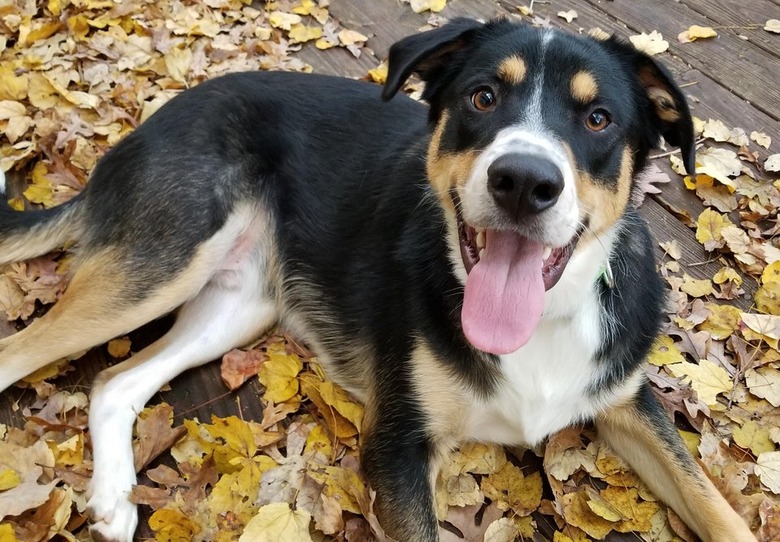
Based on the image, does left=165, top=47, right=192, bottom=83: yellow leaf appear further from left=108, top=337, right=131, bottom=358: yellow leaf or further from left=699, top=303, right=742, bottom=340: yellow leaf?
left=699, top=303, right=742, bottom=340: yellow leaf

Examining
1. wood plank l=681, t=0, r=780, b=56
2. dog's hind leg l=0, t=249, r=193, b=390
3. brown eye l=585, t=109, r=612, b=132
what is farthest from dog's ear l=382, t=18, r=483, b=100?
wood plank l=681, t=0, r=780, b=56

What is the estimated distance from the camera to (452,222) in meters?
2.49

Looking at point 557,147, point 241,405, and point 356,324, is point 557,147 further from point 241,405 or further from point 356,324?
point 241,405

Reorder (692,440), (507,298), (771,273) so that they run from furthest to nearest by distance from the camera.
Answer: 1. (771,273)
2. (692,440)
3. (507,298)

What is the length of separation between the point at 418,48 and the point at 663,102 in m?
0.97

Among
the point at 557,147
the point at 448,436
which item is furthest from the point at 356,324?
the point at 557,147

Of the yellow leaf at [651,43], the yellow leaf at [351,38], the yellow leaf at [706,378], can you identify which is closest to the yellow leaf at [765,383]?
the yellow leaf at [706,378]

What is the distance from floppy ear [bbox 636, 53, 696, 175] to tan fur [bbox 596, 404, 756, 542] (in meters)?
1.09

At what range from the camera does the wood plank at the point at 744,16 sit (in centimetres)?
488

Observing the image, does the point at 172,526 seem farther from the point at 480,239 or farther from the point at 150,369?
the point at 480,239

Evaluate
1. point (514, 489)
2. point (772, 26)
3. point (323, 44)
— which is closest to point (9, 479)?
point (514, 489)

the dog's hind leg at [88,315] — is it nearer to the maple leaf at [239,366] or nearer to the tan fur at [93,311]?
the tan fur at [93,311]

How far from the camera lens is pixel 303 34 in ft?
16.0

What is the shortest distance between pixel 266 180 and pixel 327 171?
322 mm
